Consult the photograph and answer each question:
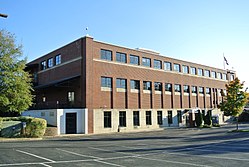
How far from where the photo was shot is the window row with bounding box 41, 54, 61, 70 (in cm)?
3978

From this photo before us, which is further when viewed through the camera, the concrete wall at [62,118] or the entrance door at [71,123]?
the entrance door at [71,123]

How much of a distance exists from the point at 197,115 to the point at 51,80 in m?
26.3

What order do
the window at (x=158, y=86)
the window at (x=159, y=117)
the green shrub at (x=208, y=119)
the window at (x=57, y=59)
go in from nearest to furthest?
the window at (x=57, y=59)
the window at (x=159, y=117)
the window at (x=158, y=86)
the green shrub at (x=208, y=119)

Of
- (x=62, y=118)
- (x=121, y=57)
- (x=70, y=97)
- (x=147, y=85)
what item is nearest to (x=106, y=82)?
(x=121, y=57)

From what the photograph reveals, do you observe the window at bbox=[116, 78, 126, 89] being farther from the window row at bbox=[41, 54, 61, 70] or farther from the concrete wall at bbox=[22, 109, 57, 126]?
the concrete wall at bbox=[22, 109, 57, 126]

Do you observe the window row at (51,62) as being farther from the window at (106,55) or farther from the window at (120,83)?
the window at (120,83)

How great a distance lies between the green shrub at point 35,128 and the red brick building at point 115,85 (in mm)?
7065

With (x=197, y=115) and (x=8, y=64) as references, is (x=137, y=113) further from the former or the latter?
(x=8, y=64)

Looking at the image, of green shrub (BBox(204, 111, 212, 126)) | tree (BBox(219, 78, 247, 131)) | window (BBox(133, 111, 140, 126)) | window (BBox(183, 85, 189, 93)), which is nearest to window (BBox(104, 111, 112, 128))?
window (BBox(133, 111, 140, 126))

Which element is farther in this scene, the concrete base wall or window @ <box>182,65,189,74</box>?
window @ <box>182,65,189,74</box>

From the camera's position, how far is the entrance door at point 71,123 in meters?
31.3

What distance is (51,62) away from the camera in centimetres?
4181

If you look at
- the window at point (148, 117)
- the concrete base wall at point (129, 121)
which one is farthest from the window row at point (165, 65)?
the window at point (148, 117)

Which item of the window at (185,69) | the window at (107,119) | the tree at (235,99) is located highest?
the window at (185,69)
